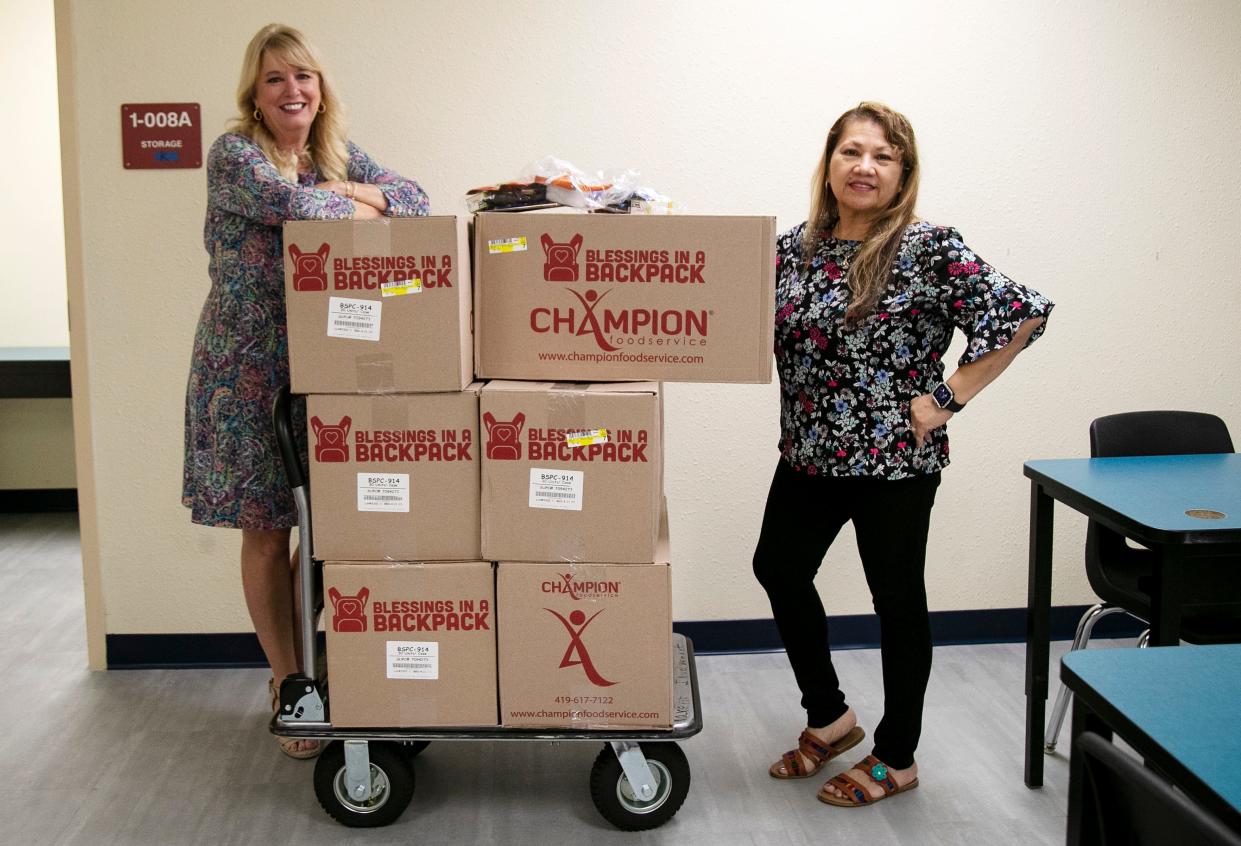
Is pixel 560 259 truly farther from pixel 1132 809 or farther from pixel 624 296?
pixel 1132 809

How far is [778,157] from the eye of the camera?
2904 mm

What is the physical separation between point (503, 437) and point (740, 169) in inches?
53.5

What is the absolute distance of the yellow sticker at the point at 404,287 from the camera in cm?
185

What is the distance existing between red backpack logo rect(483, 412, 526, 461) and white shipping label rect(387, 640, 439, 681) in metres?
0.40

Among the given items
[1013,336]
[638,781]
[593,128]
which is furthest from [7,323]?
[1013,336]

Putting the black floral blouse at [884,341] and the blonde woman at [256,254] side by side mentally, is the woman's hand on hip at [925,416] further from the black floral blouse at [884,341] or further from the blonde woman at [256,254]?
the blonde woman at [256,254]

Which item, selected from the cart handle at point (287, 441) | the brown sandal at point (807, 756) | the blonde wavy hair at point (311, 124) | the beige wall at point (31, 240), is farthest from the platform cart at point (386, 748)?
the beige wall at point (31, 240)

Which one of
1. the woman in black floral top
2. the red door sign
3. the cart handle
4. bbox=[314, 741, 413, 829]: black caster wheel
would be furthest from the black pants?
the red door sign

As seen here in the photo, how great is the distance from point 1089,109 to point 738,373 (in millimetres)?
1722

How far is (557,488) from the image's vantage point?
6.22ft

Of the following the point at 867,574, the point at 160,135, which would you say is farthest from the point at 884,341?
the point at 160,135

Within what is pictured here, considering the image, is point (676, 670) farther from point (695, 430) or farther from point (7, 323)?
point (7, 323)

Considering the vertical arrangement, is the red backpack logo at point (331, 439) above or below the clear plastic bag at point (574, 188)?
below

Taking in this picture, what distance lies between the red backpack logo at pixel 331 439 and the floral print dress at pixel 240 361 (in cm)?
32
